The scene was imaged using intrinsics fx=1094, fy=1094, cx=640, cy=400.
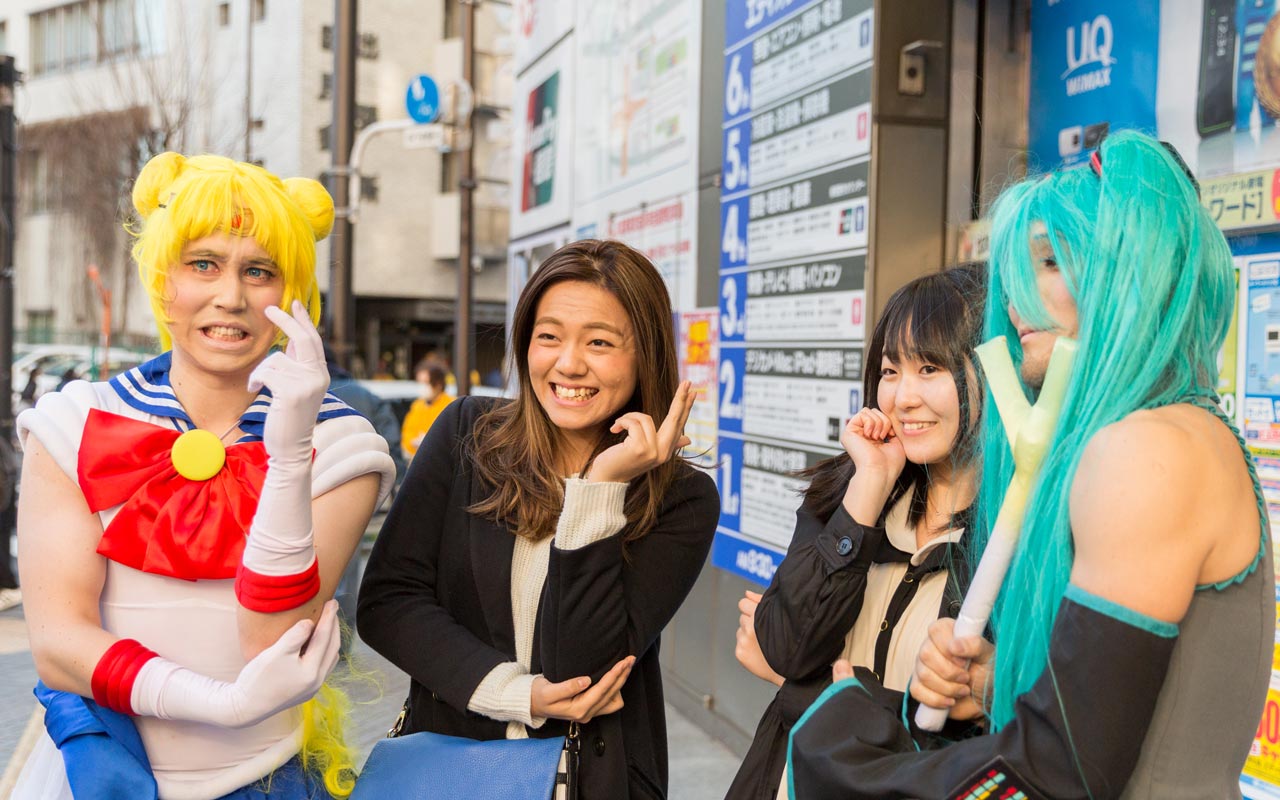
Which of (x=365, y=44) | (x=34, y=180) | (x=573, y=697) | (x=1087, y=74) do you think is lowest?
(x=573, y=697)

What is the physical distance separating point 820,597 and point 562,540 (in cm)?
46

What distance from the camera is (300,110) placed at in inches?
996

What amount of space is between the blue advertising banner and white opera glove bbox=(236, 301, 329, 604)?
8.41 feet

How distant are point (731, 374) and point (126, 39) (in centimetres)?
2203

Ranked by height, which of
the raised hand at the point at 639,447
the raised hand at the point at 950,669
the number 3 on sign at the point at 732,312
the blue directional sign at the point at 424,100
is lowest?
the raised hand at the point at 950,669

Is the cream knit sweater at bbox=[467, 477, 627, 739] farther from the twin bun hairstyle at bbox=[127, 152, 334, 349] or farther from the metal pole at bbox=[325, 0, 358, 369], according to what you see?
the metal pole at bbox=[325, 0, 358, 369]

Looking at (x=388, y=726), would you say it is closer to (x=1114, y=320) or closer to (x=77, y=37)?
(x=1114, y=320)

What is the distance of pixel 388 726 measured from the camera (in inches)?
202

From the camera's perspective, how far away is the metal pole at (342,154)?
10.0 metres

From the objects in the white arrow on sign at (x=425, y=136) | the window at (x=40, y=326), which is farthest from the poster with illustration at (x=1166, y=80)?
the window at (x=40, y=326)

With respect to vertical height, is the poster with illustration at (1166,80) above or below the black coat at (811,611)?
above

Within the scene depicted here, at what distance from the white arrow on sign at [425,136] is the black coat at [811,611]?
9.25 m

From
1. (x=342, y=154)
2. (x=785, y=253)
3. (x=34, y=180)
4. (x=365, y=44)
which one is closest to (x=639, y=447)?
(x=785, y=253)

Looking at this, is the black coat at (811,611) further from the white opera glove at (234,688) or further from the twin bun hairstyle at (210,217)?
the twin bun hairstyle at (210,217)
